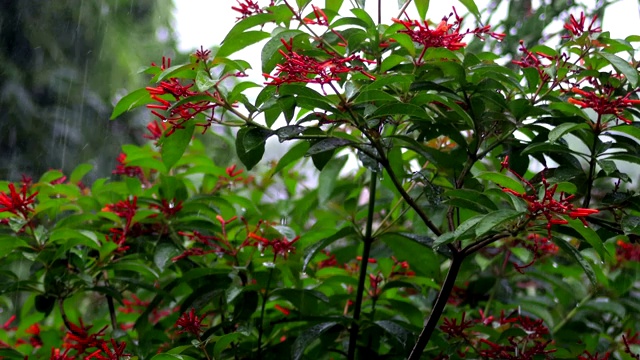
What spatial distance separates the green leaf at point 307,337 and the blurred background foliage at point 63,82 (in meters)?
2.29

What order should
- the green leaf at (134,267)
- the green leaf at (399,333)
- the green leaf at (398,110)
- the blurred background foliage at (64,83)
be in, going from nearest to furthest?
the green leaf at (398,110)
the green leaf at (399,333)
the green leaf at (134,267)
the blurred background foliage at (64,83)

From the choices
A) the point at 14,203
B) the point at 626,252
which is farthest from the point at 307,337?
the point at 626,252

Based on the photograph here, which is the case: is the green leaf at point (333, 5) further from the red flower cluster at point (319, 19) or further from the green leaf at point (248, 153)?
the green leaf at point (248, 153)

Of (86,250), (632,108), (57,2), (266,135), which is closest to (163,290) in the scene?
(86,250)

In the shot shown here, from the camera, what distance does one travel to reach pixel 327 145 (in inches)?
40.0

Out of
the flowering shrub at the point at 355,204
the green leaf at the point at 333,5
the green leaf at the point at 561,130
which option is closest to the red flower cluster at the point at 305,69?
the flowering shrub at the point at 355,204

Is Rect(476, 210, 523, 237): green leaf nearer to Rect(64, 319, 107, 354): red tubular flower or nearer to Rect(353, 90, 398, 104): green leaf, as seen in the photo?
Rect(353, 90, 398, 104): green leaf

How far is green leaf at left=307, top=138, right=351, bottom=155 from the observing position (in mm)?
1006

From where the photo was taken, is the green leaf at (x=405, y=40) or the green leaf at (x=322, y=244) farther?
the green leaf at (x=322, y=244)

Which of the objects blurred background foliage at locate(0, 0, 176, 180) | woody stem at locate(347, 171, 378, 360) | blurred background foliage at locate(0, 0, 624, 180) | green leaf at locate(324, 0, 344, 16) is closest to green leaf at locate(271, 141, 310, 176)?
woody stem at locate(347, 171, 378, 360)

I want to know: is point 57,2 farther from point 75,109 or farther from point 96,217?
point 96,217

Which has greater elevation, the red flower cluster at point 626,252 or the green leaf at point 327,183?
the green leaf at point 327,183

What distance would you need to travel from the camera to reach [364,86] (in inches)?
38.7

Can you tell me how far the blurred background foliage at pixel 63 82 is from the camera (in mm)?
3307
